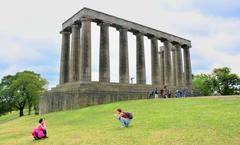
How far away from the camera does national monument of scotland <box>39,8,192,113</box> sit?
130ft

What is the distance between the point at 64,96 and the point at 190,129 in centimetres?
2824

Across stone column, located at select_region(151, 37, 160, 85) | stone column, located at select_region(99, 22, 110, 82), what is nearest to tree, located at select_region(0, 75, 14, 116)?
stone column, located at select_region(99, 22, 110, 82)

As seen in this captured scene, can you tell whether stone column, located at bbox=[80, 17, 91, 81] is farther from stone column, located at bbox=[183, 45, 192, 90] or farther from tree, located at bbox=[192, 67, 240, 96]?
tree, located at bbox=[192, 67, 240, 96]

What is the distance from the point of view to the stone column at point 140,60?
170 ft

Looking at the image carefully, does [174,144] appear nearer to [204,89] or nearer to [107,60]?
[107,60]

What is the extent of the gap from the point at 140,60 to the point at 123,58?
197 inches

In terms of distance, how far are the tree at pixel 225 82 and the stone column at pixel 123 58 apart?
50089 millimetres

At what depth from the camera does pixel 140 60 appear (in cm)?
5247

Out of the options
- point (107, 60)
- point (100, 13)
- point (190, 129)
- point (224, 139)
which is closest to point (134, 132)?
point (190, 129)

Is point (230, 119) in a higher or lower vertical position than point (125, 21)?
lower

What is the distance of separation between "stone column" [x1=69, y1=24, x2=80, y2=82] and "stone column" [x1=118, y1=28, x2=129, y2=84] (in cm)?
827

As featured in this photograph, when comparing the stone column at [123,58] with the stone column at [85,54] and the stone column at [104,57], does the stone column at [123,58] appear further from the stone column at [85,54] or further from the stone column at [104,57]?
the stone column at [85,54]

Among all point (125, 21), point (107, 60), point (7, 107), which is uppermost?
point (125, 21)

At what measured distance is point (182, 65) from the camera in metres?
63.2
